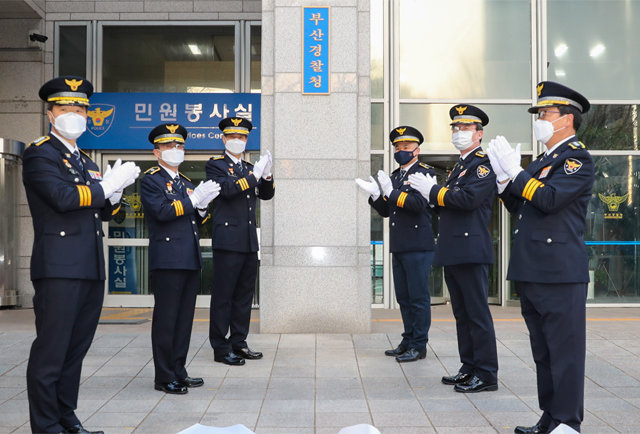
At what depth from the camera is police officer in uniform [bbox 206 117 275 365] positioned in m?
5.92

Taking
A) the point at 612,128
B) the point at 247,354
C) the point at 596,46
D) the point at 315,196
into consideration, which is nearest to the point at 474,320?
the point at 247,354

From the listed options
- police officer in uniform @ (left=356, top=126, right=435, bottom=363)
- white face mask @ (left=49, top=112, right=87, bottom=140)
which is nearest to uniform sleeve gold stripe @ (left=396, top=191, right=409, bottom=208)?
police officer in uniform @ (left=356, top=126, right=435, bottom=363)

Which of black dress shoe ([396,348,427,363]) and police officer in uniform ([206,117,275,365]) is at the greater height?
police officer in uniform ([206,117,275,365])

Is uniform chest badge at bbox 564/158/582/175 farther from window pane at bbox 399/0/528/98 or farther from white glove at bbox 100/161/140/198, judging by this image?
window pane at bbox 399/0/528/98

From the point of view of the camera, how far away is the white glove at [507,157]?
3.89m

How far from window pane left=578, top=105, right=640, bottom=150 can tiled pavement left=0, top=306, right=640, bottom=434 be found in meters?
3.75

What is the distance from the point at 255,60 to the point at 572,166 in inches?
295

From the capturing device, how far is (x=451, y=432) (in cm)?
398

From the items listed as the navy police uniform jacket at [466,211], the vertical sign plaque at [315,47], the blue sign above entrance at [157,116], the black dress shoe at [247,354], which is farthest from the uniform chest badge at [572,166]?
the blue sign above entrance at [157,116]

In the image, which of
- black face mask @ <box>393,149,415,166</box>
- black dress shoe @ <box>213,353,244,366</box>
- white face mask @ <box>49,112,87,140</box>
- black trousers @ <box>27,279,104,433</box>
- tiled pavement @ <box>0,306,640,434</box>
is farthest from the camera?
black face mask @ <box>393,149,415,166</box>

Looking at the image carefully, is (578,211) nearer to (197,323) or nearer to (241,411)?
(241,411)

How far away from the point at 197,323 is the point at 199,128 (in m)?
3.24

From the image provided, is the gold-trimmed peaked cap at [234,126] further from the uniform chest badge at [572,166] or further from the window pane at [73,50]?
the window pane at [73,50]

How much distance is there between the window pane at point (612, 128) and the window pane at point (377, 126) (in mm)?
3085
